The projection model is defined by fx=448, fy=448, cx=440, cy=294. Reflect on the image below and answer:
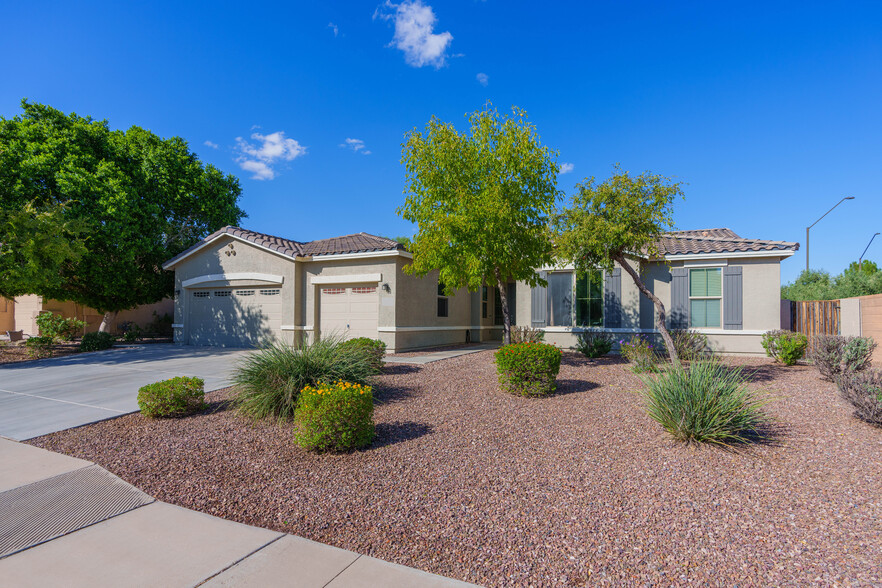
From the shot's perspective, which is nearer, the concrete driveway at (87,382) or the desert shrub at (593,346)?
the concrete driveway at (87,382)

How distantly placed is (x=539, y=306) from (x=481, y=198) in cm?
586

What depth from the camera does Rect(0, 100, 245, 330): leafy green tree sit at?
14641 millimetres

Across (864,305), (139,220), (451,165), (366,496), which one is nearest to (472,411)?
(366,496)

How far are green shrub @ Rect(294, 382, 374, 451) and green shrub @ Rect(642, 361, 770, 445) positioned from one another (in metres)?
3.65

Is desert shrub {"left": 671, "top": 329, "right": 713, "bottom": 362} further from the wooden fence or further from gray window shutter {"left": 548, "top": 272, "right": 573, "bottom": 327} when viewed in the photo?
the wooden fence

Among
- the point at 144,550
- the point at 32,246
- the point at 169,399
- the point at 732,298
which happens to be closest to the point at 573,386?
the point at 169,399

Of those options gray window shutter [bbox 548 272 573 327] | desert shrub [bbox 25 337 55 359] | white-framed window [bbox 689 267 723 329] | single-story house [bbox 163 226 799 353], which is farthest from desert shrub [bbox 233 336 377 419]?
desert shrub [bbox 25 337 55 359]

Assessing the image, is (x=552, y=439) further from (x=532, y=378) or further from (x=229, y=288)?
(x=229, y=288)

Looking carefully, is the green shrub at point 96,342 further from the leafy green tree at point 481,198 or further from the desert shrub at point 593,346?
the desert shrub at point 593,346

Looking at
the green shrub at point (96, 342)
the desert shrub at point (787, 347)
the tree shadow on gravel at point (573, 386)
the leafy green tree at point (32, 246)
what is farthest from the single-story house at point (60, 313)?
the desert shrub at point (787, 347)

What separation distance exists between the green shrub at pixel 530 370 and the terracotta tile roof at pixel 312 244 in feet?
22.5

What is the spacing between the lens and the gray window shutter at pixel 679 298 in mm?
13211

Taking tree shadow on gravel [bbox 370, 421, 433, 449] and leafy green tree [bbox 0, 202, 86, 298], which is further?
leafy green tree [bbox 0, 202, 86, 298]

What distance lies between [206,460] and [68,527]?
1.53 metres
